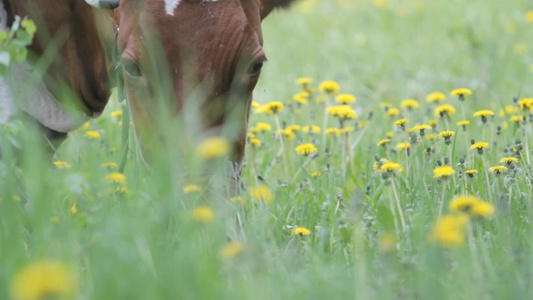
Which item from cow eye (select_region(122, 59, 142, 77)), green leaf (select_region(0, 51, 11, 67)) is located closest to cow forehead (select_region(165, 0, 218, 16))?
cow eye (select_region(122, 59, 142, 77))

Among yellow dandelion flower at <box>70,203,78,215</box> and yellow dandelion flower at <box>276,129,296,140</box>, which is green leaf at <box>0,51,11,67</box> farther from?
yellow dandelion flower at <box>276,129,296,140</box>

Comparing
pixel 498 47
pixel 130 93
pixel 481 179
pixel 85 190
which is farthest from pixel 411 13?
pixel 85 190

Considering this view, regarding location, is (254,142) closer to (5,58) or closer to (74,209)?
(74,209)

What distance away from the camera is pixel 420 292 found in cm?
204

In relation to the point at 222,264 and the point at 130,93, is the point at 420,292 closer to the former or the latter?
the point at 222,264

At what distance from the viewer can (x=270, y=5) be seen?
12.2 feet

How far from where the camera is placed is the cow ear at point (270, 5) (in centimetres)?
352

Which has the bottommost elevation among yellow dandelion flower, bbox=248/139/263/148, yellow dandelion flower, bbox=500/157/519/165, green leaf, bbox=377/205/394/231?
yellow dandelion flower, bbox=248/139/263/148

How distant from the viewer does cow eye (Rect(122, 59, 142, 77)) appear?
2.94 m

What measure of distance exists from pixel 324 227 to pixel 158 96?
0.70 metres

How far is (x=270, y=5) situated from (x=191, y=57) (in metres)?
0.99

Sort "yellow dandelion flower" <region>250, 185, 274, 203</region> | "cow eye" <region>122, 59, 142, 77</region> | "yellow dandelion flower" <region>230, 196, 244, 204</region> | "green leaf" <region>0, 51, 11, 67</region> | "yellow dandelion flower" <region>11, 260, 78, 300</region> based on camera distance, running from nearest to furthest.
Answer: "yellow dandelion flower" <region>11, 260, 78, 300</region> → "green leaf" <region>0, 51, 11, 67</region> → "yellow dandelion flower" <region>230, 196, 244, 204</region> → "cow eye" <region>122, 59, 142, 77</region> → "yellow dandelion flower" <region>250, 185, 274, 203</region>

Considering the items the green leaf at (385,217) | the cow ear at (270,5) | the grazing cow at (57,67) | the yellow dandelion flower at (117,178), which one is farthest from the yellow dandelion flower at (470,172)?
the grazing cow at (57,67)

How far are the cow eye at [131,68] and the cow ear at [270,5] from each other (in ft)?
2.25
